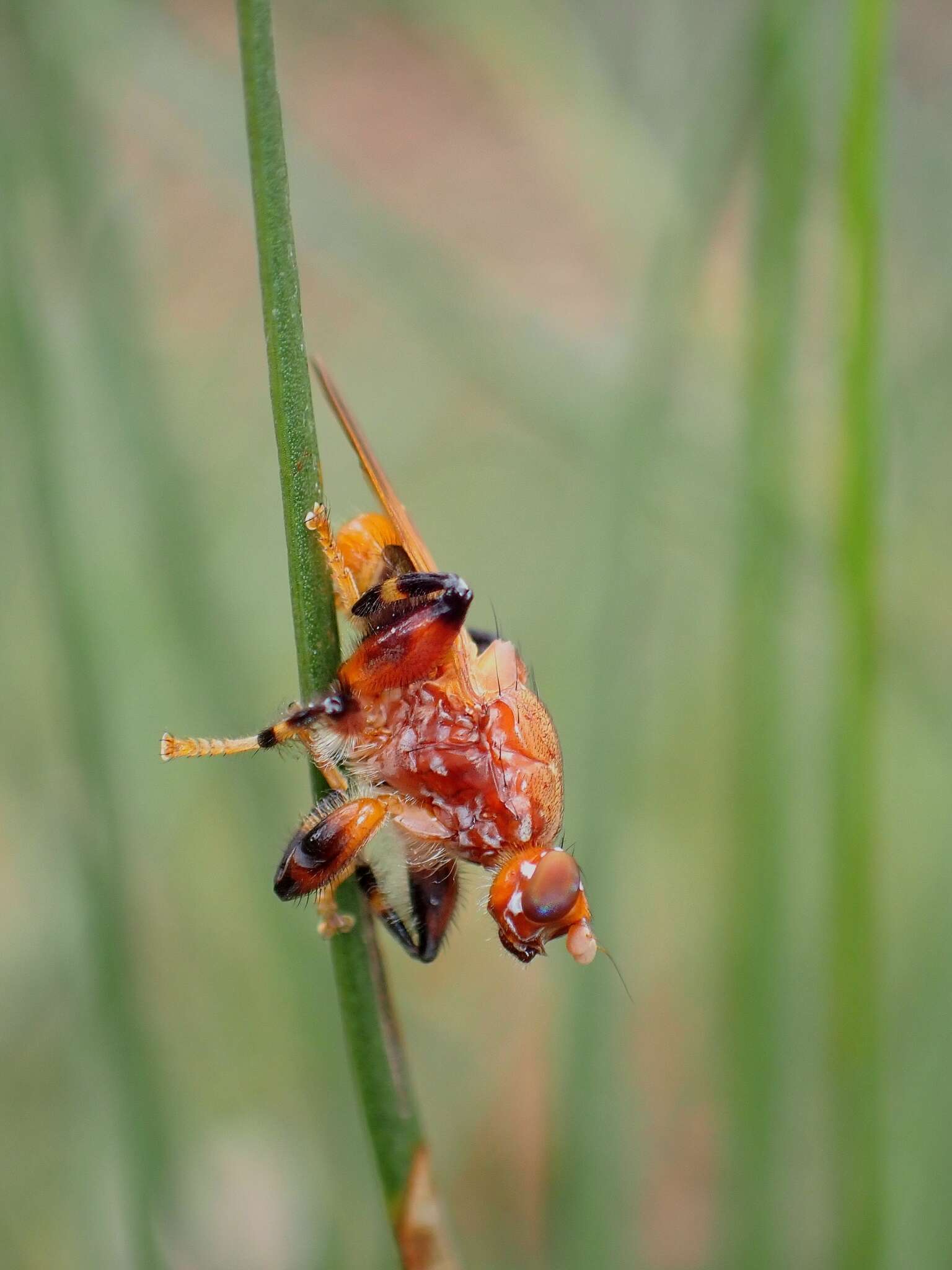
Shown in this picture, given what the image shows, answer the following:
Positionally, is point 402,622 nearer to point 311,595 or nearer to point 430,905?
point 430,905

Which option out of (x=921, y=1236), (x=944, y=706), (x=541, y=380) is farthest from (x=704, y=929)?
(x=541, y=380)

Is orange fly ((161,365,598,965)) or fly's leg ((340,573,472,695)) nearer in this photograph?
orange fly ((161,365,598,965))

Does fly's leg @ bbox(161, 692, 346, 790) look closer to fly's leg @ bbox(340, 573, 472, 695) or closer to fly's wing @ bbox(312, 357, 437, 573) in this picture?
fly's leg @ bbox(340, 573, 472, 695)

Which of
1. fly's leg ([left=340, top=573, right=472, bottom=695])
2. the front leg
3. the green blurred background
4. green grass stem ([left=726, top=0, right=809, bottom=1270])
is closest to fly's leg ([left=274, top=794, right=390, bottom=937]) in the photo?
A: the front leg

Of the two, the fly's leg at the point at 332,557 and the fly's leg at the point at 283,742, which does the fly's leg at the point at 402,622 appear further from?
the fly's leg at the point at 283,742

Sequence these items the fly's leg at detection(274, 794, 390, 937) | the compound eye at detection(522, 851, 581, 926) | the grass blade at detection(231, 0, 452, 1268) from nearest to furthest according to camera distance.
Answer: the grass blade at detection(231, 0, 452, 1268)
the fly's leg at detection(274, 794, 390, 937)
the compound eye at detection(522, 851, 581, 926)

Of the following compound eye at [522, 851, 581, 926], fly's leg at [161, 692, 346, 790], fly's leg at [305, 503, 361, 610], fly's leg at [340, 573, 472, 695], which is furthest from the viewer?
fly's leg at [340, 573, 472, 695]

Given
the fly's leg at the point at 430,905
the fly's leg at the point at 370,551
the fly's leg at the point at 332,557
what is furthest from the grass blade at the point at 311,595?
the fly's leg at the point at 370,551
